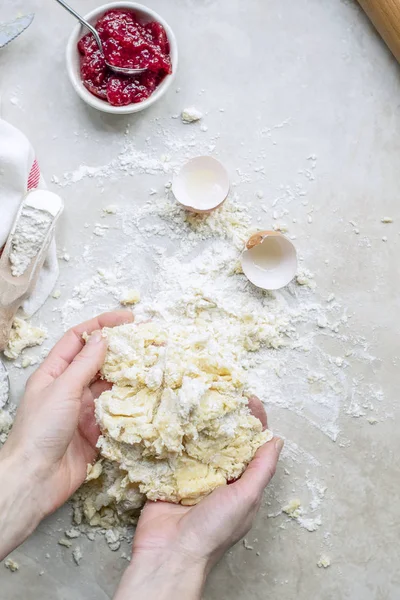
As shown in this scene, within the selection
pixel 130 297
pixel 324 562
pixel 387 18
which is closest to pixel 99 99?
pixel 130 297

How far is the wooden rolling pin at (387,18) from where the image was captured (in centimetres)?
218

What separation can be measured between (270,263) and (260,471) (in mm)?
701

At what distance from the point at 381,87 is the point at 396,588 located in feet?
5.93

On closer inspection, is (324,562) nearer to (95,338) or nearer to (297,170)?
(95,338)

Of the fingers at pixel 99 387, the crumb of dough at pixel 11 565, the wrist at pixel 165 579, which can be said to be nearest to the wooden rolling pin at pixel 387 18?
the fingers at pixel 99 387

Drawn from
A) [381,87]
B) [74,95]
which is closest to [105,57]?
[74,95]

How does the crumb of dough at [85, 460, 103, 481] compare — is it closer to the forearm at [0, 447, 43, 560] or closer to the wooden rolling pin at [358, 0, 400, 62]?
the forearm at [0, 447, 43, 560]

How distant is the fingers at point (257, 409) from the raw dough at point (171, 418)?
90 mm

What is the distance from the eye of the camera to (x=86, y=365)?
6.27 ft

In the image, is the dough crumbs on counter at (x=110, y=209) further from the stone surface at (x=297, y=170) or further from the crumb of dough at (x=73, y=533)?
the crumb of dough at (x=73, y=533)

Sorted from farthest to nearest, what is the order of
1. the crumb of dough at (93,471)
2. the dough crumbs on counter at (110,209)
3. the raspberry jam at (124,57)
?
the dough crumbs on counter at (110,209), the raspberry jam at (124,57), the crumb of dough at (93,471)

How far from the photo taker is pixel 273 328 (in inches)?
86.0

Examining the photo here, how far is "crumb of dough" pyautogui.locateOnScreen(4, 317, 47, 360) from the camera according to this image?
2156mm

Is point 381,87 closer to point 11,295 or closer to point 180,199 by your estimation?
point 180,199
